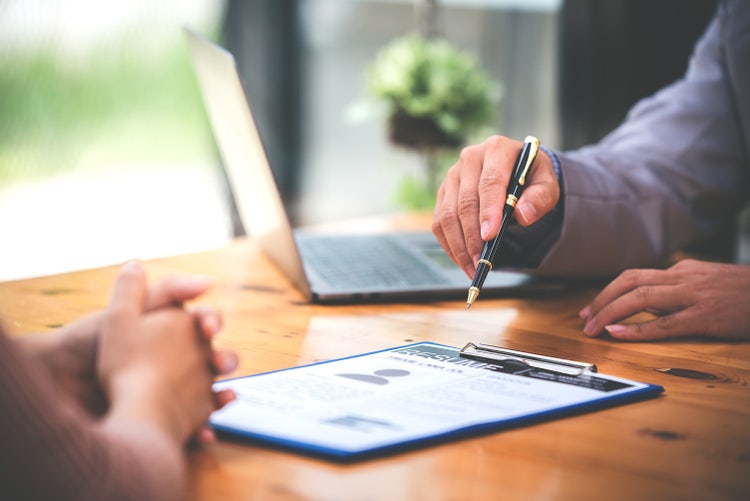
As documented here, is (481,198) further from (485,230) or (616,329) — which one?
(616,329)

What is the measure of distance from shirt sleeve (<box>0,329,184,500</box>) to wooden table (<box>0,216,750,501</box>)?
64mm

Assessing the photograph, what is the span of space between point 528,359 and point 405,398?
0.15 metres

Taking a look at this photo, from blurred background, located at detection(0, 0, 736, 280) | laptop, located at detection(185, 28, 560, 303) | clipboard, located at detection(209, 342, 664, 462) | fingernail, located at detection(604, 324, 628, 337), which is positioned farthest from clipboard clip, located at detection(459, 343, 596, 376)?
blurred background, located at detection(0, 0, 736, 280)

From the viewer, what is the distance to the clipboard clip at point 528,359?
60 centimetres

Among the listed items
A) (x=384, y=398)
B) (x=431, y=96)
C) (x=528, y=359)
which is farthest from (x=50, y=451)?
(x=431, y=96)

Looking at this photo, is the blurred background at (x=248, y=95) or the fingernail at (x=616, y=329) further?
the blurred background at (x=248, y=95)

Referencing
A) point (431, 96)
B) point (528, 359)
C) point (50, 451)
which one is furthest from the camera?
point (431, 96)

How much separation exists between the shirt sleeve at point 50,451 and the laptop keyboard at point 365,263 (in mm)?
565

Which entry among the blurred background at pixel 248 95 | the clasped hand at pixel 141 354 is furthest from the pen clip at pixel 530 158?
the blurred background at pixel 248 95

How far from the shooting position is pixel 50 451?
33cm

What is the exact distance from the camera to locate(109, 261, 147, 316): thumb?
421mm

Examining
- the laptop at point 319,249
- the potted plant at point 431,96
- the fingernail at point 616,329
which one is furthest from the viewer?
the potted plant at point 431,96

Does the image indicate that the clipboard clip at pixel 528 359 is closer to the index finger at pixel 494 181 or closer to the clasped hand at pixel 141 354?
the index finger at pixel 494 181

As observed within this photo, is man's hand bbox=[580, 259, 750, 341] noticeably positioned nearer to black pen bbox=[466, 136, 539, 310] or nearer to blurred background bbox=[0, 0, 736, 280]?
black pen bbox=[466, 136, 539, 310]
